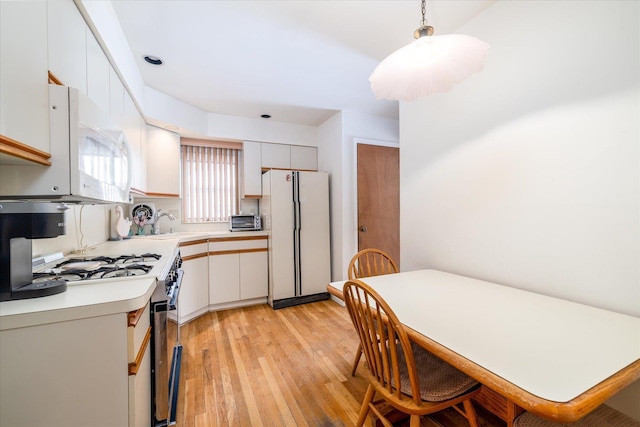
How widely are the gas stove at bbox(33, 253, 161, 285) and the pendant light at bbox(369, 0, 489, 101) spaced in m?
1.55

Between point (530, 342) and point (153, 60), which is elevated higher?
point (153, 60)

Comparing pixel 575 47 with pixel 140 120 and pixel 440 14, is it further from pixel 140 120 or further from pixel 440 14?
pixel 140 120

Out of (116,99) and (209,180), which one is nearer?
(116,99)

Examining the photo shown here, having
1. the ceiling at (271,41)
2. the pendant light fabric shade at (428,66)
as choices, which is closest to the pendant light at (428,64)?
the pendant light fabric shade at (428,66)

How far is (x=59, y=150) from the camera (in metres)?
1.00

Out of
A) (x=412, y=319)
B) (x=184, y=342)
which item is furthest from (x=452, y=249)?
(x=184, y=342)

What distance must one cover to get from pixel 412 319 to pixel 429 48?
118 cm

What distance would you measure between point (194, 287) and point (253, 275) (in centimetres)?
69

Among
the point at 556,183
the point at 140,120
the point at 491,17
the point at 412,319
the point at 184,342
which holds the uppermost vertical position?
the point at 491,17

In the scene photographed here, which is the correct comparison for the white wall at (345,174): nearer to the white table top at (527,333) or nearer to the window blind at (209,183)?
the window blind at (209,183)

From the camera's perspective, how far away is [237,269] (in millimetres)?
3107

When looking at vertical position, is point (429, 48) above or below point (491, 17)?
below

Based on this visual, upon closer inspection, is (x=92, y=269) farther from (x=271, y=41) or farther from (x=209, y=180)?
(x=209, y=180)

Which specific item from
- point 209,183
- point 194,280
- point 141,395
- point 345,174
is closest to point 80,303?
point 141,395
